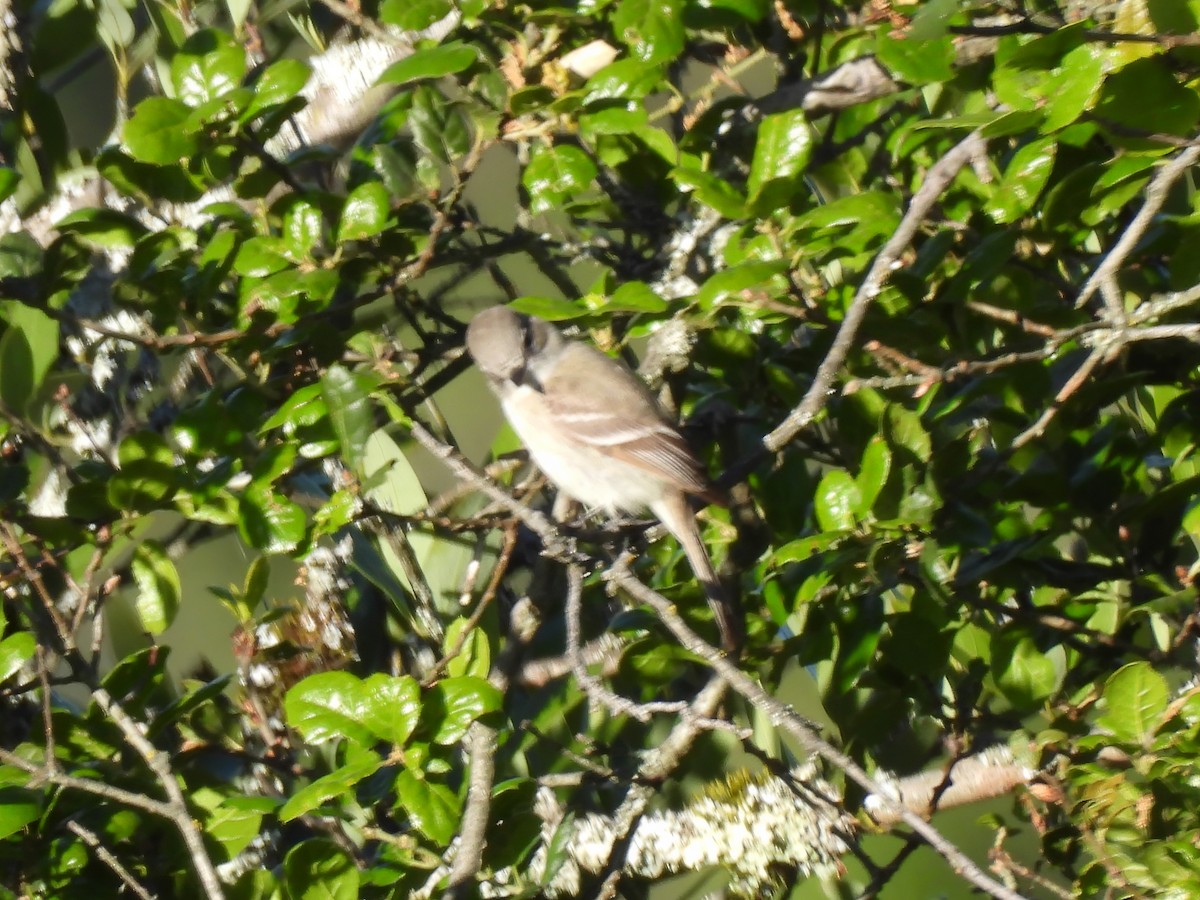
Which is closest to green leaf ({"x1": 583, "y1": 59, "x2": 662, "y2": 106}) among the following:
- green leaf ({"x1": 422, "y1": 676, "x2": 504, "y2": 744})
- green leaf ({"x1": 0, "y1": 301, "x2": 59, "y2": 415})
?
green leaf ({"x1": 422, "y1": 676, "x2": 504, "y2": 744})

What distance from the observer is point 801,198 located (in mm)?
2271

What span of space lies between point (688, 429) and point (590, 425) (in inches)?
20.5

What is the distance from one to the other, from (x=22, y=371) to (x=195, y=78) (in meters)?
0.63

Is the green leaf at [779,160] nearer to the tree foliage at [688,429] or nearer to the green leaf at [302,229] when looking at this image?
the tree foliage at [688,429]

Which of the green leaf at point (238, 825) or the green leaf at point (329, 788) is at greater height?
the green leaf at point (329, 788)

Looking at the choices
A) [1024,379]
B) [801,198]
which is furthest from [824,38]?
[1024,379]

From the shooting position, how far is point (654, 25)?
6.74ft

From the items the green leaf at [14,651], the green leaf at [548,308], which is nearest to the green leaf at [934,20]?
the green leaf at [548,308]

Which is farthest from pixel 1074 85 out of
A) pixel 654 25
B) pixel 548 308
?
pixel 548 308

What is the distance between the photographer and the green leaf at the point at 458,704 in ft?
6.22

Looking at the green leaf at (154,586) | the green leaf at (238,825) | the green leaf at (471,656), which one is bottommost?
the green leaf at (471,656)

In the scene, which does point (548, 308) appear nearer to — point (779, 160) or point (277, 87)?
point (779, 160)

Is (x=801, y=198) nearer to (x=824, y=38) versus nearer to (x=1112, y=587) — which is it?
(x=824, y=38)

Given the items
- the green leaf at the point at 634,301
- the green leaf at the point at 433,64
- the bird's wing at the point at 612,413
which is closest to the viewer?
the green leaf at the point at 634,301
